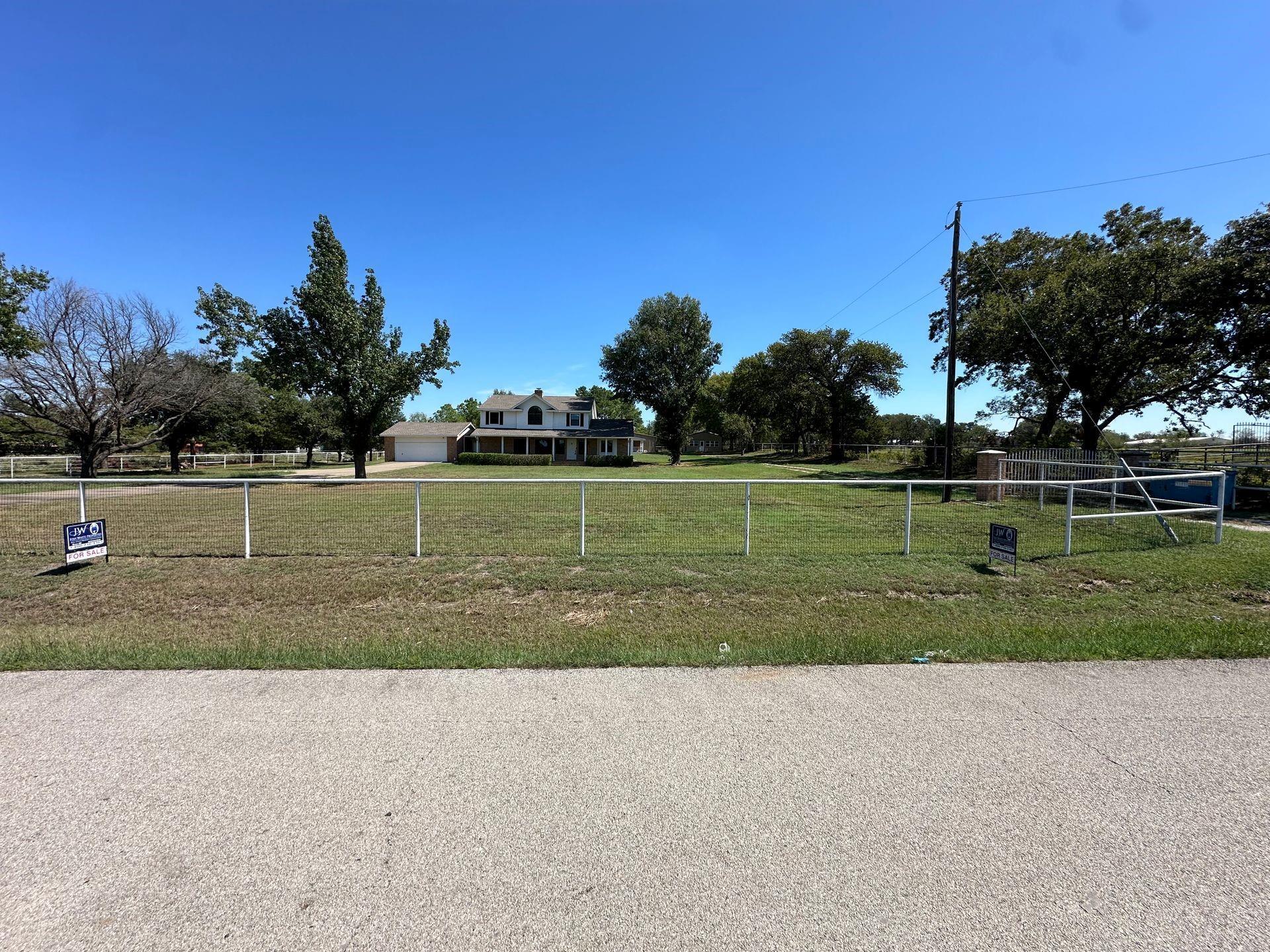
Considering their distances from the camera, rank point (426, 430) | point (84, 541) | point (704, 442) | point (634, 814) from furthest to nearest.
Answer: point (704, 442) → point (426, 430) → point (84, 541) → point (634, 814)

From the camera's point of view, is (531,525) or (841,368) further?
(841,368)

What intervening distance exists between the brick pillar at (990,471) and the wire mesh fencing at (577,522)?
177cm

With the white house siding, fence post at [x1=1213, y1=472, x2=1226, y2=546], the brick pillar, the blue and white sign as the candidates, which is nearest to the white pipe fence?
the white house siding

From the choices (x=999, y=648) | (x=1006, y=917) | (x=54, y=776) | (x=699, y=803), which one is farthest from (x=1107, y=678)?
(x=54, y=776)

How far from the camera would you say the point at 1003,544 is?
23.8 ft

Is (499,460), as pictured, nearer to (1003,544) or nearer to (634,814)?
(1003,544)

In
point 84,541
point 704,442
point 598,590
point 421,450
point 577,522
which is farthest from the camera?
point 704,442

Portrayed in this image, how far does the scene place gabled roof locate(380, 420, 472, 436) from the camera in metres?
45.9

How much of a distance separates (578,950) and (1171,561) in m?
9.63

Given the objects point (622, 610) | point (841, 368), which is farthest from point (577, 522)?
point (841, 368)

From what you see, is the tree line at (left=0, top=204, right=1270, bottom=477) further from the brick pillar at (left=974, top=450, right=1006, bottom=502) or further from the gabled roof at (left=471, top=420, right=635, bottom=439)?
the gabled roof at (left=471, top=420, right=635, bottom=439)

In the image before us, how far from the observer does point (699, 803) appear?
104 inches

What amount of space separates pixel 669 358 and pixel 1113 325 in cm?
3179

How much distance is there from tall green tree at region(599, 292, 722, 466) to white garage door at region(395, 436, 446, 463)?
16.7 m
